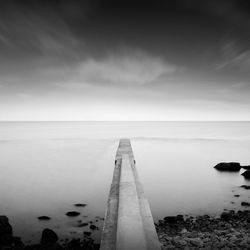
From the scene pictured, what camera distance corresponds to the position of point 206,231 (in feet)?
21.5

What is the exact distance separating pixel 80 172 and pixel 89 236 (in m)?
8.64

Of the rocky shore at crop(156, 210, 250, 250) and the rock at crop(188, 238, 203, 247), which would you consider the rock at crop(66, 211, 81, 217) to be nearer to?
the rocky shore at crop(156, 210, 250, 250)

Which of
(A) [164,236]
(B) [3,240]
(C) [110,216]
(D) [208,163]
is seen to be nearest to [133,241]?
(C) [110,216]

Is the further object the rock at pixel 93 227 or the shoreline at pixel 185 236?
the rock at pixel 93 227

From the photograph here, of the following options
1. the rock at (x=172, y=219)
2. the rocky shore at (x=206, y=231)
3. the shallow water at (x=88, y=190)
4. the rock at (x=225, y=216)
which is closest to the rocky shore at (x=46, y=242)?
the shallow water at (x=88, y=190)

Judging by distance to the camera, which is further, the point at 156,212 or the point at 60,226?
the point at 156,212

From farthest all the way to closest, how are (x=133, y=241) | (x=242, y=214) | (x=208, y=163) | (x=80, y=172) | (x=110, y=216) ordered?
(x=208, y=163)
(x=80, y=172)
(x=242, y=214)
(x=110, y=216)
(x=133, y=241)

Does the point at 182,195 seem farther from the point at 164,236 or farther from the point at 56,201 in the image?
the point at 56,201

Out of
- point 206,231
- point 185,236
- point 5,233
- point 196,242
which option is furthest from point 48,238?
point 206,231

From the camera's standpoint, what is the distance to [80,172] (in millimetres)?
14969

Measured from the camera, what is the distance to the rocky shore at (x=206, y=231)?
562 centimetres

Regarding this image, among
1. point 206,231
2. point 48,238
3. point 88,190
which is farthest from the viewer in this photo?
point 88,190

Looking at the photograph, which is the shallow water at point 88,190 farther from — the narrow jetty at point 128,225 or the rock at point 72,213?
the narrow jetty at point 128,225

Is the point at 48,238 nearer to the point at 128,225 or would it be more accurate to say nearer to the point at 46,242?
the point at 46,242
